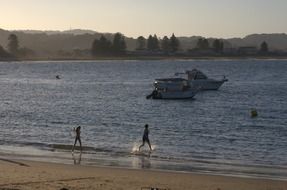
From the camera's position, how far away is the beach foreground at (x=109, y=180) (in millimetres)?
21844

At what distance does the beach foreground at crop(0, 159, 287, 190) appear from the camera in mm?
21844

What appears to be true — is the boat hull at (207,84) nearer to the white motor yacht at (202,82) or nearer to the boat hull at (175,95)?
the white motor yacht at (202,82)

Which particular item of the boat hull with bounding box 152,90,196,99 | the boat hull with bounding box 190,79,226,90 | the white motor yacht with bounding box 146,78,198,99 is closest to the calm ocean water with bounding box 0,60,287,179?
the boat hull with bounding box 152,90,196,99

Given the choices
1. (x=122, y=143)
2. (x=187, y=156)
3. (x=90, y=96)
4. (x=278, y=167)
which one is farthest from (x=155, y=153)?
(x=90, y=96)

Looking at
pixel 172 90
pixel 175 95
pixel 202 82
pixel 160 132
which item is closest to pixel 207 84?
pixel 202 82

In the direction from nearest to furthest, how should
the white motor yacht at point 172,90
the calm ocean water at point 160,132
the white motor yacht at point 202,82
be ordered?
the calm ocean water at point 160,132 → the white motor yacht at point 172,90 → the white motor yacht at point 202,82

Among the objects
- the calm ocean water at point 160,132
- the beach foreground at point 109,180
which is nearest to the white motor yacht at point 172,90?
the calm ocean water at point 160,132

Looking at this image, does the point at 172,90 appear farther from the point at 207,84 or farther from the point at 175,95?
the point at 207,84

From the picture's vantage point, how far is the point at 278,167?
30.0 metres

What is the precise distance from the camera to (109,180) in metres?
23.5

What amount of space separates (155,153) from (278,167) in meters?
7.56

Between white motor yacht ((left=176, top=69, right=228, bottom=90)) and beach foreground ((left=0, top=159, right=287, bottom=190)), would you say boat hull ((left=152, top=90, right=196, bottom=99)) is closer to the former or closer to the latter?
white motor yacht ((left=176, top=69, right=228, bottom=90))

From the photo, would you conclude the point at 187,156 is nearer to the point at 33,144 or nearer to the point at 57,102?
the point at 33,144

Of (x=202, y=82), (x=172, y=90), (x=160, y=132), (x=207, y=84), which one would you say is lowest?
(x=207, y=84)
